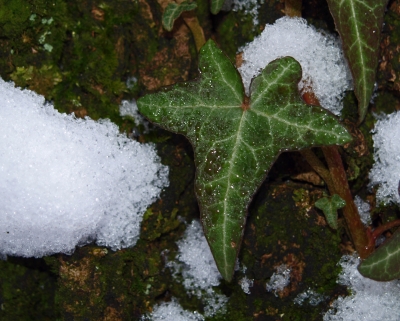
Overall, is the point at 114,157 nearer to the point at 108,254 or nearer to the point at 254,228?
the point at 108,254

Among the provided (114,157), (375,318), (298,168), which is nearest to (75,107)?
(114,157)

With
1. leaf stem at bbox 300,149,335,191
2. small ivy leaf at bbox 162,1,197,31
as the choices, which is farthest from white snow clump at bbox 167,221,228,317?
small ivy leaf at bbox 162,1,197,31

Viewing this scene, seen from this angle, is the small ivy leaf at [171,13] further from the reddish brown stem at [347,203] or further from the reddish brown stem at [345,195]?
the reddish brown stem at [347,203]

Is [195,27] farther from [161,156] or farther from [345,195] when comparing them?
[345,195]

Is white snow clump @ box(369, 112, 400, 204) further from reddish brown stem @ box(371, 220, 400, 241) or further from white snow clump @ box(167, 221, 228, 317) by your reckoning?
white snow clump @ box(167, 221, 228, 317)

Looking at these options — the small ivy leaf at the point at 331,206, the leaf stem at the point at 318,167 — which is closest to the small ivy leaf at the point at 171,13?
the leaf stem at the point at 318,167
